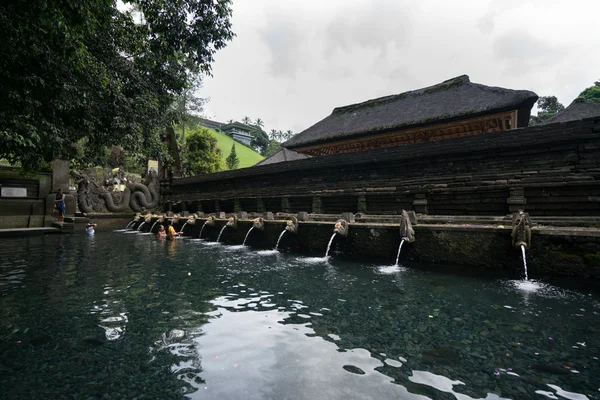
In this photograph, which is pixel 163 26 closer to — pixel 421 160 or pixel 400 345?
pixel 421 160

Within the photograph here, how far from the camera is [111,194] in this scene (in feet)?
70.1

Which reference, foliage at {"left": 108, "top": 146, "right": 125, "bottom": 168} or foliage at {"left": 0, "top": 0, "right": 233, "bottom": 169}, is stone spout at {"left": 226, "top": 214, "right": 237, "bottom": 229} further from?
foliage at {"left": 108, "top": 146, "right": 125, "bottom": 168}

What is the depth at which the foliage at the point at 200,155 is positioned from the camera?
32.2 metres

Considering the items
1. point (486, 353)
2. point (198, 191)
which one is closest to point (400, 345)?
point (486, 353)

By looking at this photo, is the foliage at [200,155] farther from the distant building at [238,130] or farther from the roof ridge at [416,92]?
the distant building at [238,130]

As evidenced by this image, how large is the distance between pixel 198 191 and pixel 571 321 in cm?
2270

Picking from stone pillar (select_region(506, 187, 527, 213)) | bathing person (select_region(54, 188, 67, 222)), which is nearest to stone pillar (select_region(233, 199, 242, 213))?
bathing person (select_region(54, 188, 67, 222))

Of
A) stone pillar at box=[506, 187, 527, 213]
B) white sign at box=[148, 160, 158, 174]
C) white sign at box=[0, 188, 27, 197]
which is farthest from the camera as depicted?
white sign at box=[148, 160, 158, 174]

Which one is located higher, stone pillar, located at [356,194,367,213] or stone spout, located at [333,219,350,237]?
stone pillar, located at [356,194,367,213]

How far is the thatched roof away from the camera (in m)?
12.3

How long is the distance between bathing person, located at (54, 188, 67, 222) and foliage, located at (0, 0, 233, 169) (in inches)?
161

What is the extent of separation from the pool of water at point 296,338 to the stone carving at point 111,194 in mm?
16540

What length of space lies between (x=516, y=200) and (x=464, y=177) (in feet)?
6.83

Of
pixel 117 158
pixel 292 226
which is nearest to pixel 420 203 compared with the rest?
pixel 292 226
